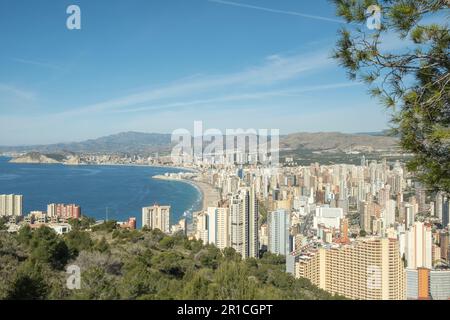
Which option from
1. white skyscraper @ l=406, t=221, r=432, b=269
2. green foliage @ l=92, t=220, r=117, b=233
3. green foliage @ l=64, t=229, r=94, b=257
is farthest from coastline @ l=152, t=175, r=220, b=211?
green foliage @ l=64, t=229, r=94, b=257

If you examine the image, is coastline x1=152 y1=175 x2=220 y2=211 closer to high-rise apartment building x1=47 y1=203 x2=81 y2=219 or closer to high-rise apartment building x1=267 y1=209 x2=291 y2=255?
high-rise apartment building x1=267 y1=209 x2=291 y2=255

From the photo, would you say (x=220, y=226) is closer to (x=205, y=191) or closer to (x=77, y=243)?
(x=77, y=243)

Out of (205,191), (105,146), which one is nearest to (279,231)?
(205,191)

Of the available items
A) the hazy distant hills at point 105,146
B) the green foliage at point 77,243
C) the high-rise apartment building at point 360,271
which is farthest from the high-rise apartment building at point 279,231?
the green foliage at point 77,243

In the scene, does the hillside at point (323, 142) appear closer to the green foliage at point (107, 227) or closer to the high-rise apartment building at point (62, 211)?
the green foliage at point (107, 227)

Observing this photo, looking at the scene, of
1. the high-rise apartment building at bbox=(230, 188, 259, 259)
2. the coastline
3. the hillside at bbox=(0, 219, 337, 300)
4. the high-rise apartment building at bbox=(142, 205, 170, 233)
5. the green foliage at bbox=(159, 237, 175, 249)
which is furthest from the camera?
the coastline
